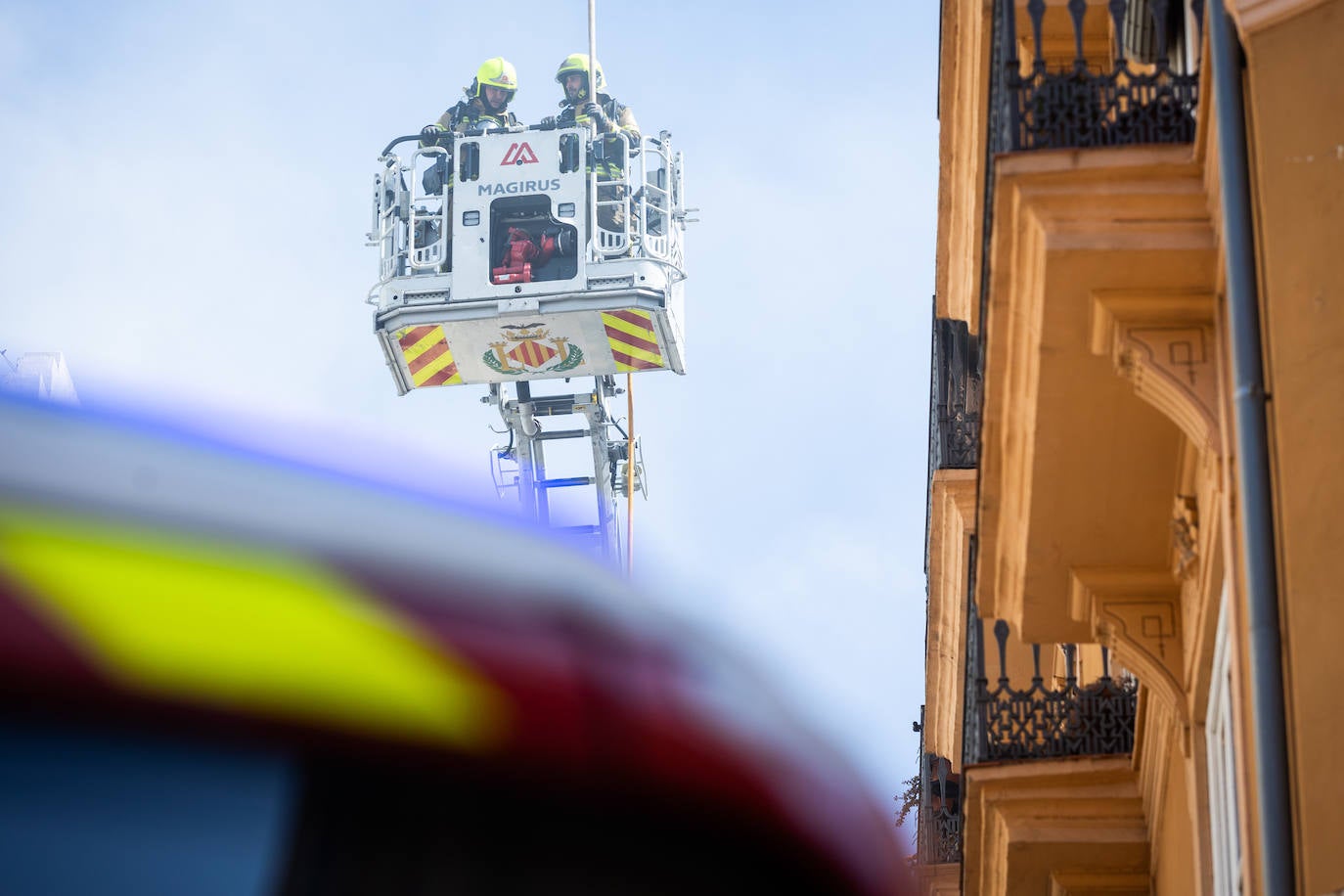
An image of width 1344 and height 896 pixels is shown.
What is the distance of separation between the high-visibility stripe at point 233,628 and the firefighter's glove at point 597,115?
27187 millimetres

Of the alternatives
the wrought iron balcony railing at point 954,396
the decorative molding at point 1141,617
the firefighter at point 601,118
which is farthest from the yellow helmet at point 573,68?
the decorative molding at point 1141,617

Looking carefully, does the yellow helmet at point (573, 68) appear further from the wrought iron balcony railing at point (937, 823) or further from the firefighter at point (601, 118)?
the wrought iron balcony railing at point (937, 823)

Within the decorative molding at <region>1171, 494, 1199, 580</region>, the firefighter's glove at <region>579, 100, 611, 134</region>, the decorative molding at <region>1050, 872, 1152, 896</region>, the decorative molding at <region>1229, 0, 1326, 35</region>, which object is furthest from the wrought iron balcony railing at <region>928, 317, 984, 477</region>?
the decorative molding at <region>1229, 0, 1326, 35</region>

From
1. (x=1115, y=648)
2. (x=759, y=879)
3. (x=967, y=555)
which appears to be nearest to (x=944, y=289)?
(x=967, y=555)

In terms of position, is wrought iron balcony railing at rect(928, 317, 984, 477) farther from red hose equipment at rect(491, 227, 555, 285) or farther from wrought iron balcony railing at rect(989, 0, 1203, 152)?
red hose equipment at rect(491, 227, 555, 285)

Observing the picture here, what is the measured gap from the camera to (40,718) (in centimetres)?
141

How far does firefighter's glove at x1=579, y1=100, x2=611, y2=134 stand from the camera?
28422 mm

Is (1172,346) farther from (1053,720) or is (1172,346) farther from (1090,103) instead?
(1053,720)

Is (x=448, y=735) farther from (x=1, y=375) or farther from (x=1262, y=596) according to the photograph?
(x=1262, y=596)

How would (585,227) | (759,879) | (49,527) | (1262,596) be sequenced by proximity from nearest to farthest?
(49,527) → (759,879) → (1262,596) → (585,227)

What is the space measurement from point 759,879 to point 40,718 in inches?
29.7

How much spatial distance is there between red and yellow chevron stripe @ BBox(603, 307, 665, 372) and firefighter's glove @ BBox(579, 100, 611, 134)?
2654 millimetres

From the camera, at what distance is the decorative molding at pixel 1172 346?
7.57 meters

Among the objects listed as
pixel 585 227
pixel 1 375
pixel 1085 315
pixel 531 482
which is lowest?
pixel 1 375
